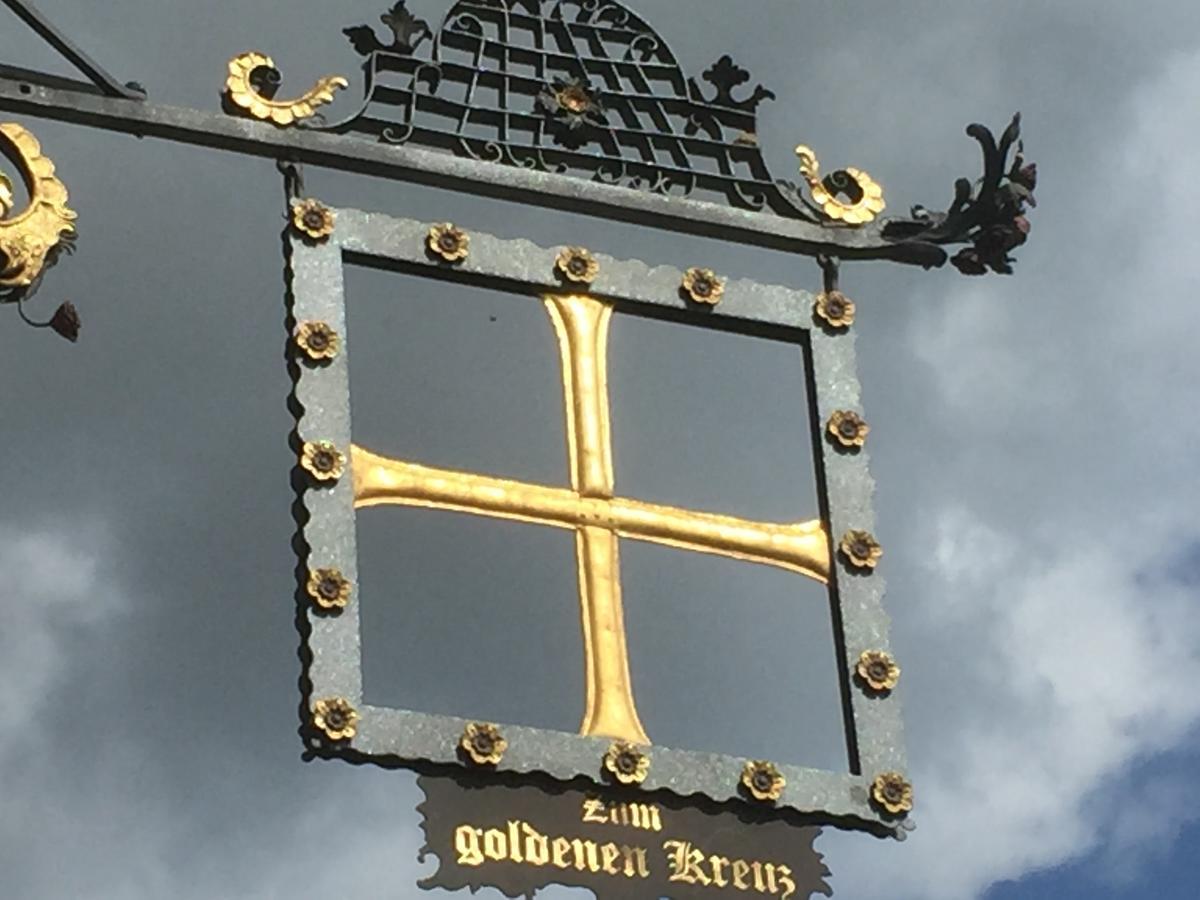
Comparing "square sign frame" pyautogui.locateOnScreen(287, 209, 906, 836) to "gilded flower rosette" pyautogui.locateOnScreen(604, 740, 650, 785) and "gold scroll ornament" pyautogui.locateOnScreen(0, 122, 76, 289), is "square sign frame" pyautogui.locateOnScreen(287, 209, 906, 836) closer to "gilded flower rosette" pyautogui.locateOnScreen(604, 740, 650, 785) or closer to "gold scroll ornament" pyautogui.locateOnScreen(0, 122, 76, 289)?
"gilded flower rosette" pyautogui.locateOnScreen(604, 740, 650, 785)

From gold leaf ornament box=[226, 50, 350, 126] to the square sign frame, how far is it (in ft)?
1.94

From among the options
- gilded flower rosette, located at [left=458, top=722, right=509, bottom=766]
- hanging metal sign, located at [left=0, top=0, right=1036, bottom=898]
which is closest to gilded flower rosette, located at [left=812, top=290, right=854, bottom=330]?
hanging metal sign, located at [left=0, top=0, right=1036, bottom=898]

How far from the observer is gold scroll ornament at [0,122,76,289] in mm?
13641

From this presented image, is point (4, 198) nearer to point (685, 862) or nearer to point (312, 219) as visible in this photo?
point (312, 219)

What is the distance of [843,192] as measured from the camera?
50.7 ft

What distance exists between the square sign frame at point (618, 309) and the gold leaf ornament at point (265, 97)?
591 millimetres

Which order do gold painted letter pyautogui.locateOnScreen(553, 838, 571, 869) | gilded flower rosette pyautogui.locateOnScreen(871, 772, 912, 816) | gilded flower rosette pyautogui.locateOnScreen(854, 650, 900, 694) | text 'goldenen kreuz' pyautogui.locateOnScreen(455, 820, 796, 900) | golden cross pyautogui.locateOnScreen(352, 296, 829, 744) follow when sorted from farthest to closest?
1. gilded flower rosette pyautogui.locateOnScreen(854, 650, 900, 694)
2. gilded flower rosette pyautogui.locateOnScreen(871, 772, 912, 816)
3. golden cross pyautogui.locateOnScreen(352, 296, 829, 744)
4. gold painted letter pyautogui.locateOnScreen(553, 838, 571, 869)
5. text 'goldenen kreuz' pyautogui.locateOnScreen(455, 820, 796, 900)

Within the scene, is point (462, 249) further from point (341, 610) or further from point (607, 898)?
point (607, 898)

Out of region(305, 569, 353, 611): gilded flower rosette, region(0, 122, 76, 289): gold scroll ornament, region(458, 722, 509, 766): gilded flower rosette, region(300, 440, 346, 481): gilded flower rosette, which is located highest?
region(0, 122, 76, 289): gold scroll ornament

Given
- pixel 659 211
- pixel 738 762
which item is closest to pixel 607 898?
pixel 738 762

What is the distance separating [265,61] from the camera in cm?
1455

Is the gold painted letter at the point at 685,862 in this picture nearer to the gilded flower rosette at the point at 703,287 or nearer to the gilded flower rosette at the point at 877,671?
the gilded flower rosette at the point at 877,671

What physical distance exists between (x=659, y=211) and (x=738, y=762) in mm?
2597

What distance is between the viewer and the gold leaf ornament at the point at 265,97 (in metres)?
14.4
